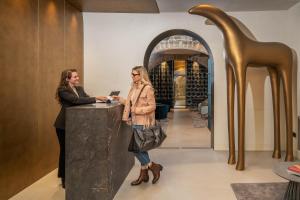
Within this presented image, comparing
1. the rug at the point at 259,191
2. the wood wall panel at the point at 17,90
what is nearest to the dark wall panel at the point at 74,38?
the wood wall panel at the point at 17,90

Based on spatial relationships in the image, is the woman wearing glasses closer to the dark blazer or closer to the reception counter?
the dark blazer

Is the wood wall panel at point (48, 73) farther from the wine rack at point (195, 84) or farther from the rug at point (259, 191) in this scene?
the wine rack at point (195, 84)

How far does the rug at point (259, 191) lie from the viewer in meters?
2.82

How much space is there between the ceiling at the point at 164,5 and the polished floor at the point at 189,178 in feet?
8.68

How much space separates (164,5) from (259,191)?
3318mm

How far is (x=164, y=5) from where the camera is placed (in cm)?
463

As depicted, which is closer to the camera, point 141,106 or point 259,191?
point 259,191

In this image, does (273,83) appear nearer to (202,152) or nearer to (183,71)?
(202,152)

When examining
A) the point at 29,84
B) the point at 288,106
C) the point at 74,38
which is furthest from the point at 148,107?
the point at 288,106

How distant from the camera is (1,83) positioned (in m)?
2.73

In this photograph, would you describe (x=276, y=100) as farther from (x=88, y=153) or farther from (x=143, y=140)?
(x=88, y=153)

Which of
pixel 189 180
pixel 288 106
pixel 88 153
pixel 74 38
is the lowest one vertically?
pixel 189 180

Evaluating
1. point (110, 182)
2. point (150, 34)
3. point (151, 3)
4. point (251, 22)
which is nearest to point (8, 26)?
point (110, 182)

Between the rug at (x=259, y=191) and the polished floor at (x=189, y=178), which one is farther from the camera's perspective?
the polished floor at (x=189, y=178)
